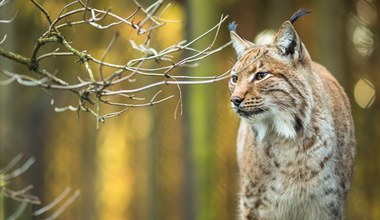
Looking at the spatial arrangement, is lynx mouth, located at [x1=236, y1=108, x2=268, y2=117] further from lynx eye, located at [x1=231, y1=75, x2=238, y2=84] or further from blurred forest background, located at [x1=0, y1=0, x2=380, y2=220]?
blurred forest background, located at [x1=0, y1=0, x2=380, y2=220]

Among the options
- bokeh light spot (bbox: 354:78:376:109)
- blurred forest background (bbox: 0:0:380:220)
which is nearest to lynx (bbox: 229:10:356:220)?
blurred forest background (bbox: 0:0:380:220)

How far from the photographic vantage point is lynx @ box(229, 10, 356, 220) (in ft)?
13.0

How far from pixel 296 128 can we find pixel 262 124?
165 millimetres

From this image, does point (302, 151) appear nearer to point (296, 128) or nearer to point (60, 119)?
point (296, 128)

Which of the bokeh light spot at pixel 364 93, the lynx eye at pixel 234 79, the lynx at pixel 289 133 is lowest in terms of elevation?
the lynx at pixel 289 133

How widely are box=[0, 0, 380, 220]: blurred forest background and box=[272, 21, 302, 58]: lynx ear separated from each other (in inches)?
66.7

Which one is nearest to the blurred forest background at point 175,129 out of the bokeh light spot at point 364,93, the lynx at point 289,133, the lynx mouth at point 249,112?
the bokeh light spot at point 364,93

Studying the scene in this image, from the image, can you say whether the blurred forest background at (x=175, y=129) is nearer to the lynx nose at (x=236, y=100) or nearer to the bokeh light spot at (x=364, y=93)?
the bokeh light spot at (x=364, y=93)

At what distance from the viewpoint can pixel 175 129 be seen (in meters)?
8.70

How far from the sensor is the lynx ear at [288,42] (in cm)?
394

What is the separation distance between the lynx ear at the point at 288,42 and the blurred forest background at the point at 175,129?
66.7 inches

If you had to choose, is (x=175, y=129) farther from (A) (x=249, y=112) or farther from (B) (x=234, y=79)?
(A) (x=249, y=112)

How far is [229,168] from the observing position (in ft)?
24.4

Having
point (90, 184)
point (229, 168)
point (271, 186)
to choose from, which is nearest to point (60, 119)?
point (90, 184)
